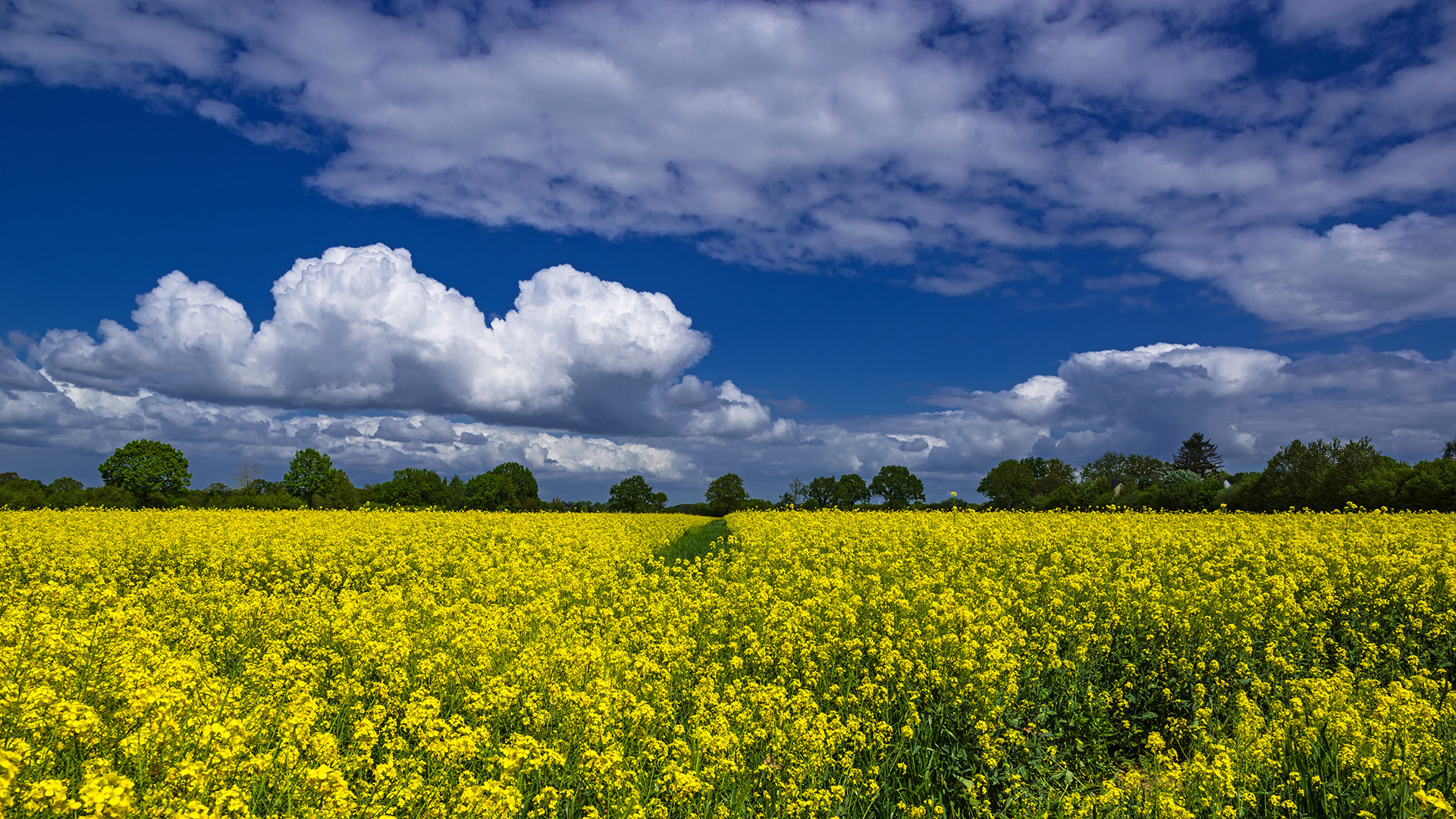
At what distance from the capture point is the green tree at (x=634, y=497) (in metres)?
89.9

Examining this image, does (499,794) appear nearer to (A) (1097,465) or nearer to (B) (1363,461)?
(B) (1363,461)

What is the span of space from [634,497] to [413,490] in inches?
1034

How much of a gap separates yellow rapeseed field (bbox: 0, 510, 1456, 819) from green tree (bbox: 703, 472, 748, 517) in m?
79.5

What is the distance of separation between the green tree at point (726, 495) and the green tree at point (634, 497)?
7313mm

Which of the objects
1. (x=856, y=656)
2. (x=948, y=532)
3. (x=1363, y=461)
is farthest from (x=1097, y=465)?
(x=856, y=656)

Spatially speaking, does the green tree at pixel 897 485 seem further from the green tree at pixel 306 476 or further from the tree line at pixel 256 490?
the green tree at pixel 306 476

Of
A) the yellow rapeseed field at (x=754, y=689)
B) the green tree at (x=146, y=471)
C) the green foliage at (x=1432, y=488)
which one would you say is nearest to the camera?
the yellow rapeseed field at (x=754, y=689)

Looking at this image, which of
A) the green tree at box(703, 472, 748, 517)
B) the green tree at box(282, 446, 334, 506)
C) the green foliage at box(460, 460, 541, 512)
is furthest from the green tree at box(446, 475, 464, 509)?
the green tree at box(703, 472, 748, 517)

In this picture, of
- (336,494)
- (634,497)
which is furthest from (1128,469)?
(336,494)

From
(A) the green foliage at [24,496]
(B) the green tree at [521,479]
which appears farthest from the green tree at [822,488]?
(A) the green foliage at [24,496]

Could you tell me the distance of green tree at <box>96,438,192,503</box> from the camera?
183ft

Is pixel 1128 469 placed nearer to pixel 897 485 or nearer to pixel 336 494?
pixel 897 485

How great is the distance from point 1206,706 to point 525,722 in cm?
798

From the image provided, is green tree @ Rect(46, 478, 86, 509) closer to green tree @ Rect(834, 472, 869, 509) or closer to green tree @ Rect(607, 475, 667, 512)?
green tree @ Rect(607, 475, 667, 512)
